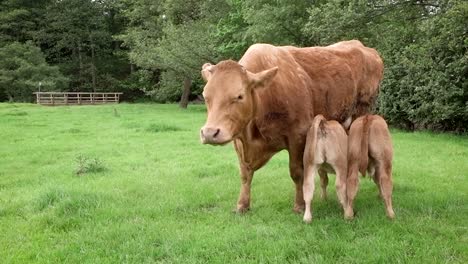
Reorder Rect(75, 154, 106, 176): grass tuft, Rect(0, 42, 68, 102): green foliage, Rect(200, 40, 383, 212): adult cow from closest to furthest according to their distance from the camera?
Rect(200, 40, 383, 212): adult cow, Rect(75, 154, 106, 176): grass tuft, Rect(0, 42, 68, 102): green foliage

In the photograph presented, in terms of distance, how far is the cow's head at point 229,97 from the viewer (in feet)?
17.1

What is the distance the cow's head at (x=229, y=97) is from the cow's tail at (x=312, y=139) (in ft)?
2.57

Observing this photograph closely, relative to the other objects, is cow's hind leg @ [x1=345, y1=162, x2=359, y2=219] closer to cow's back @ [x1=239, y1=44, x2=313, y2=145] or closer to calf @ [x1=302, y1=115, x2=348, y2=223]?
calf @ [x1=302, y1=115, x2=348, y2=223]

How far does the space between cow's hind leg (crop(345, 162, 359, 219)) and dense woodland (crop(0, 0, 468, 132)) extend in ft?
20.1

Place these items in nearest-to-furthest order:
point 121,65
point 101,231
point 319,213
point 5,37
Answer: point 101,231, point 319,213, point 5,37, point 121,65

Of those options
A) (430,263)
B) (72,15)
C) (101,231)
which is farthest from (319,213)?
(72,15)

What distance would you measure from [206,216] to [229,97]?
1.85 metres

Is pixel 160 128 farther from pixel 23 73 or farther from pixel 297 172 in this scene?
pixel 23 73

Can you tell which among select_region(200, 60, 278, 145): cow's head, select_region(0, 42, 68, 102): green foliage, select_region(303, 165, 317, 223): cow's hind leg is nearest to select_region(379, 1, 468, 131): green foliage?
select_region(303, 165, 317, 223): cow's hind leg

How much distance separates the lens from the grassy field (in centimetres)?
503

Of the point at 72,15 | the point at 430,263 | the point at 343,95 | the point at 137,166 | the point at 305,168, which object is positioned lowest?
the point at 137,166

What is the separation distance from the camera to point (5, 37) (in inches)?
1984

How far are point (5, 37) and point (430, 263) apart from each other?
5332 centimetres

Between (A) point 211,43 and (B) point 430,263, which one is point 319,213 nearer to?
(B) point 430,263
